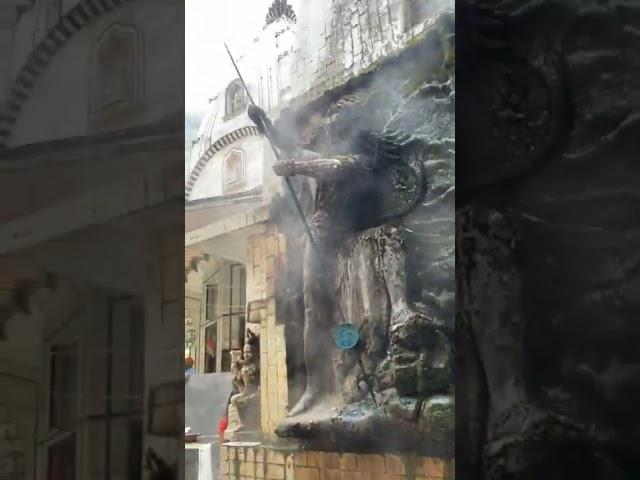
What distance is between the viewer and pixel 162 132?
304 centimetres

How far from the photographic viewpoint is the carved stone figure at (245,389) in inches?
145

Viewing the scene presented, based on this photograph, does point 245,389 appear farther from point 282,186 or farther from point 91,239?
point 91,239

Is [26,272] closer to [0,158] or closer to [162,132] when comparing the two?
[0,158]

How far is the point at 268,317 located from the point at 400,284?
669 millimetres

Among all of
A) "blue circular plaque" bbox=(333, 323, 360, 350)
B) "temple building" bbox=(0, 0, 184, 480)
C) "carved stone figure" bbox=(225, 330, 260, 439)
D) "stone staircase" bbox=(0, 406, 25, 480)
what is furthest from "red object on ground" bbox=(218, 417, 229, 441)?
"stone staircase" bbox=(0, 406, 25, 480)

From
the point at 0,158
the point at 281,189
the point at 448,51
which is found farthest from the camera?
the point at 281,189

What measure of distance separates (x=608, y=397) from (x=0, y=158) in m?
2.50

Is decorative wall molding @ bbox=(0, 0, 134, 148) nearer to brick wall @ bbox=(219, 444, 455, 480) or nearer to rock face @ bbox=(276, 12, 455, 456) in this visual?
rock face @ bbox=(276, 12, 455, 456)

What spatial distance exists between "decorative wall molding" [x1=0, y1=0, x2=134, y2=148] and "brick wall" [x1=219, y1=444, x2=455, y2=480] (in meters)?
1.72

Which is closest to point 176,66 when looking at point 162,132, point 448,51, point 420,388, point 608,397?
point 162,132

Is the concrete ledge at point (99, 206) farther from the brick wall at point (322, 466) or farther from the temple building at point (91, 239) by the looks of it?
the brick wall at point (322, 466)

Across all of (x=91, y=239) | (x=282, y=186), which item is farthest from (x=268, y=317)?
(x=91, y=239)

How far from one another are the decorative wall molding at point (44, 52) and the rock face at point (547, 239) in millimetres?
1505

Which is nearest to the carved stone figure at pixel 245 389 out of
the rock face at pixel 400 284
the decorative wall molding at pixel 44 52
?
the rock face at pixel 400 284
